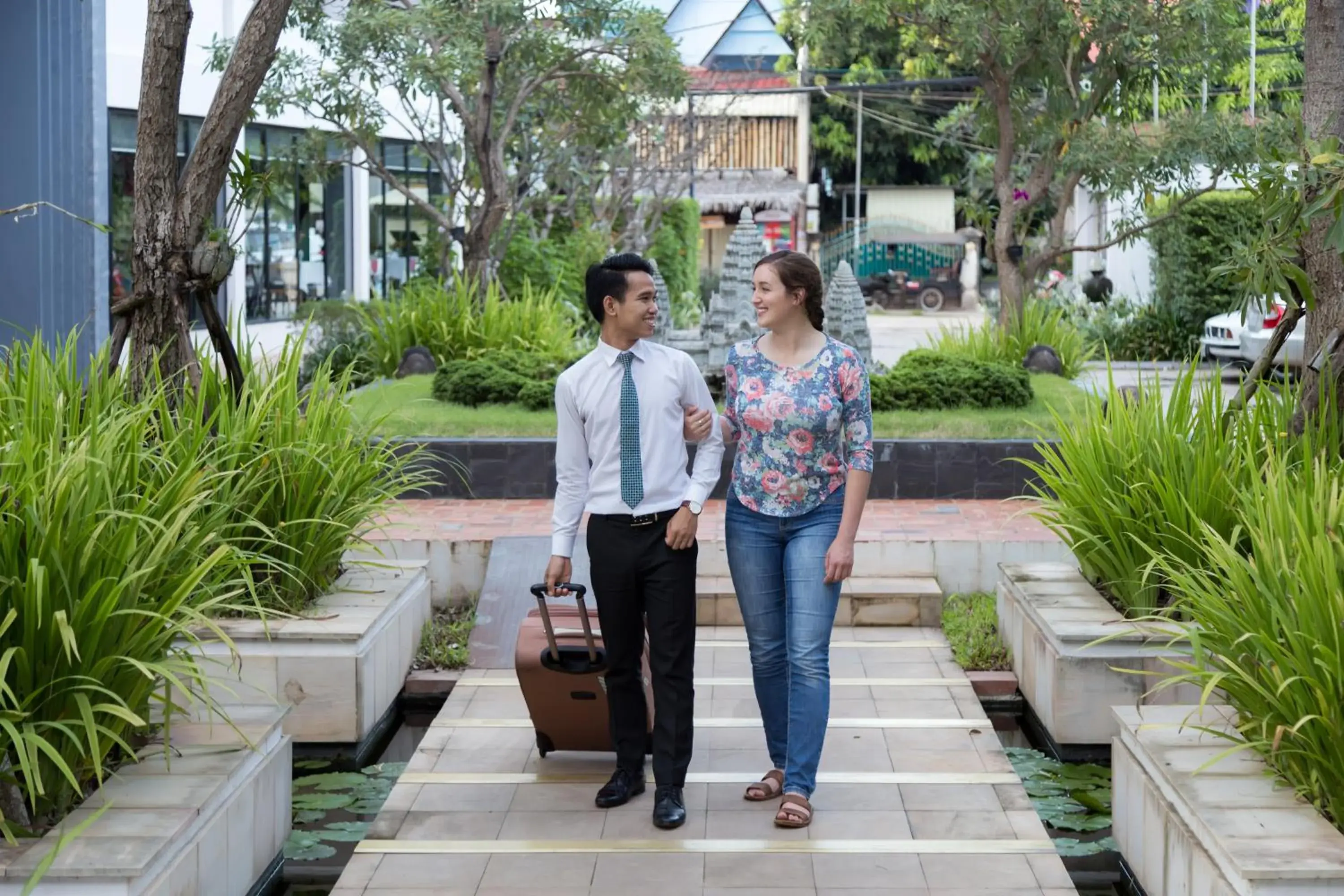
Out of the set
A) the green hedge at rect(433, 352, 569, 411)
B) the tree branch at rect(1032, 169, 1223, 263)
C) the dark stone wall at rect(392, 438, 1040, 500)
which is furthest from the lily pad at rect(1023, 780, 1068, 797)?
the tree branch at rect(1032, 169, 1223, 263)

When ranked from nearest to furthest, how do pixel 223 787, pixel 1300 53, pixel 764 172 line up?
pixel 223 787 → pixel 1300 53 → pixel 764 172

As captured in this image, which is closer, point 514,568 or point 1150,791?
point 1150,791

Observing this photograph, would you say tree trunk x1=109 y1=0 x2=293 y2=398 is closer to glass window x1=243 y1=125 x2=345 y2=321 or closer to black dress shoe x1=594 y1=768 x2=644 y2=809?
black dress shoe x1=594 y1=768 x2=644 y2=809

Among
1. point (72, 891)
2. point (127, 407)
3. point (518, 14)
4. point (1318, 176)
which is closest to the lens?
point (72, 891)

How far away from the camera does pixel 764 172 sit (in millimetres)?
41188

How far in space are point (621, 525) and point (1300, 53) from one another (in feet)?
78.6

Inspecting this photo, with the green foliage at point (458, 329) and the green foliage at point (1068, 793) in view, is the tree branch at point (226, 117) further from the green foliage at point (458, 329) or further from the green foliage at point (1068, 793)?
the green foliage at point (458, 329)

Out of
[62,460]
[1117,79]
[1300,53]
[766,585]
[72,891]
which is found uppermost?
[1300,53]

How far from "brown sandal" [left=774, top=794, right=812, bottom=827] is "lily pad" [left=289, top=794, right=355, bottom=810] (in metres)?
1.56

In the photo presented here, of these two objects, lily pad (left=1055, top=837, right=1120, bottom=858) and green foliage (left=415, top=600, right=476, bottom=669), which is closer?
lily pad (left=1055, top=837, right=1120, bottom=858)

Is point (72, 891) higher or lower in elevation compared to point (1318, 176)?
lower

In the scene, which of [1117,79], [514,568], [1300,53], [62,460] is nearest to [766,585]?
[62,460]

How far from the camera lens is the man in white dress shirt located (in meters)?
5.16

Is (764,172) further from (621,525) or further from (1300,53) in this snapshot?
(621,525)
